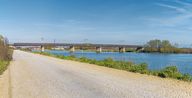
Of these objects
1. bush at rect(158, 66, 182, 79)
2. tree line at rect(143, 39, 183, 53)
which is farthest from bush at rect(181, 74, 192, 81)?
tree line at rect(143, 39, 183, 53)

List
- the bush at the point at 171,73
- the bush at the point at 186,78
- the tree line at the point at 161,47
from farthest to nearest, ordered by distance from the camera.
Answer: the tree line at the point at 161,47
the bush at the point at 171,73
the bush at the point at 186,78

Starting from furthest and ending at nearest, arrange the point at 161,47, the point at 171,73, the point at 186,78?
the point at 161,47 < the point at 171,73 < the point at 186,78

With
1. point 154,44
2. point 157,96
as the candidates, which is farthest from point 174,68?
point 154,44

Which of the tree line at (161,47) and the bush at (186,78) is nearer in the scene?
the bush at (186,78)

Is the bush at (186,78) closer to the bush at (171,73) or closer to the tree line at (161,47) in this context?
the bush at (171,73)

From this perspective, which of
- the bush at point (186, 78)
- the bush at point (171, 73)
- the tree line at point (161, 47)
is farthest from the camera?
the tree line at point (161, 47)

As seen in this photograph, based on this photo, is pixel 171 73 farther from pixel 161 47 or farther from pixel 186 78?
pixel 161 47

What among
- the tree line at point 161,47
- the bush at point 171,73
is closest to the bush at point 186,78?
the bush at point 171,73

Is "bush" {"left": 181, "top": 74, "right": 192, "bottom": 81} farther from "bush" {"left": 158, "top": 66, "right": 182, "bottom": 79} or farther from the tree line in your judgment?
the tree line

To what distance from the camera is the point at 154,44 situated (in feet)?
425

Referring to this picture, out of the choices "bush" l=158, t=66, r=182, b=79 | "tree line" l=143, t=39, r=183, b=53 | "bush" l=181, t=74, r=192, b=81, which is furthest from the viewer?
"tree line" l=143, t=39, r=183, b=53

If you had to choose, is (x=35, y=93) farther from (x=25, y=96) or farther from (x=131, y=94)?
(x=131, y=94)

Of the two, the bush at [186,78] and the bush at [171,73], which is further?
the bush at [171,73]

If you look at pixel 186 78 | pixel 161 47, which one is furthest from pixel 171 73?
pixel 161 47
